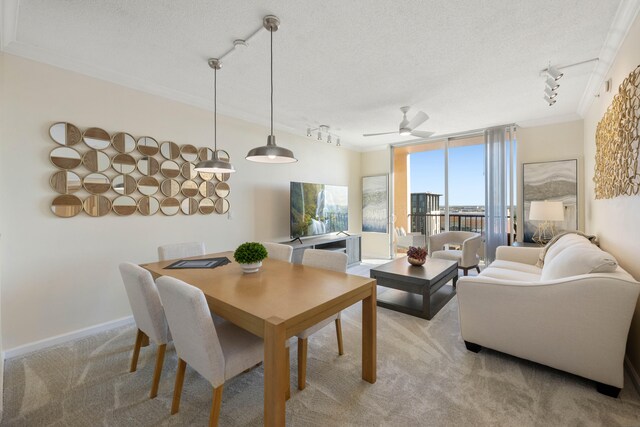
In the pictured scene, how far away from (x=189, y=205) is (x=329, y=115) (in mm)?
2347

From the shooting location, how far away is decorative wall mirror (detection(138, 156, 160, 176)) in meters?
2.97

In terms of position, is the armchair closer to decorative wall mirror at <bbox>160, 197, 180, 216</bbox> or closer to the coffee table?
the coffee table

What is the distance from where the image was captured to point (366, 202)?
6371mm

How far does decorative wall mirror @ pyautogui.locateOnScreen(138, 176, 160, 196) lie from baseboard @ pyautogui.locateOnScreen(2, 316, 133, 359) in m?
1.37

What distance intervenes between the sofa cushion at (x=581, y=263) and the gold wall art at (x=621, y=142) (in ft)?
1.66

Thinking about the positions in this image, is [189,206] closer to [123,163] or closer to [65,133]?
[123,163]

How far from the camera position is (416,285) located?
2979 millimetres

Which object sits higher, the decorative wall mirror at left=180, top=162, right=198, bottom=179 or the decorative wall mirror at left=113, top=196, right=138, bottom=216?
the decorative wall mirror at left=180, top=162, right=198, bottom=179

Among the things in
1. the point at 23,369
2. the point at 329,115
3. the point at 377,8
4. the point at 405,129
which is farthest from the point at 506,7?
the point at 23,369

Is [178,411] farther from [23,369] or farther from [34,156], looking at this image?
[34,156]

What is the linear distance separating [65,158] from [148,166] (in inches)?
26.8

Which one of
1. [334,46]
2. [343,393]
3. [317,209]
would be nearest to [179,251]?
[343,393]

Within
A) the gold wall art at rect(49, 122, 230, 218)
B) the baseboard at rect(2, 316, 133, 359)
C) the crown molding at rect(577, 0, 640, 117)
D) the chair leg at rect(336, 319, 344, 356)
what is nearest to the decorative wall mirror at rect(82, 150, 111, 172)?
the gold wall art at rect(49, 122, 230, 218)

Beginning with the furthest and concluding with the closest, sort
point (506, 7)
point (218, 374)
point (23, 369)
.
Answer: point (23, 369) < point (506, 7) < point (218, 374)
